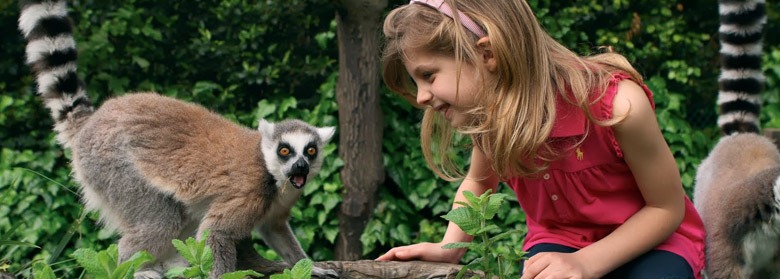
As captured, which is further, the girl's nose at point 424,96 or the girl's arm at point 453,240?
the girl's arm at point 453,240

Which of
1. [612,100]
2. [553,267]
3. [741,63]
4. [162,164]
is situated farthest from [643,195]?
[741,63]

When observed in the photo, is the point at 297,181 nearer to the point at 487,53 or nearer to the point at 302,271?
the point at 487,53

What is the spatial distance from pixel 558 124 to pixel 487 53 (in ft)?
1.01

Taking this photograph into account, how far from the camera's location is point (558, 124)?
8.04 ft

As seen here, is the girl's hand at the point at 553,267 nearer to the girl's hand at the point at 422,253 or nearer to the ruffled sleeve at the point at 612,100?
the ruffled sleeve at the point at 612,100

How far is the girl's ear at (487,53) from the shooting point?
Answer: 7.60 feet

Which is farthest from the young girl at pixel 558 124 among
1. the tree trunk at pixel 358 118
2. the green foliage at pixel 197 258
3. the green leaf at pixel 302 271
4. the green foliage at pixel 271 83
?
Answer: the green foliage at pixel 271 83

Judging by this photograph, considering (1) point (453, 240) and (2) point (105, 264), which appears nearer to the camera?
(2) point (105, 264)

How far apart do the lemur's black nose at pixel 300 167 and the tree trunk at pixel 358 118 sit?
164 centimetres

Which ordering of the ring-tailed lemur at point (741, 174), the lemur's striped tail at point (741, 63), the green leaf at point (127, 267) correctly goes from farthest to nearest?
the lemur's striped tail at point (741, 63) → the ring-tailed lemur at point (741, 174) → the green leaf at point (127, 267)

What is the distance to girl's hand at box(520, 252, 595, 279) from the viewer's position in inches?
88.0

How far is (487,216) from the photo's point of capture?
2.00m

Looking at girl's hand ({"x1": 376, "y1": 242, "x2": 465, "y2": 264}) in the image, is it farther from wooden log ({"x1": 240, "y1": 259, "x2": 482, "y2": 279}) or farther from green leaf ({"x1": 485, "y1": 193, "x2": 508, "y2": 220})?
green leaf ({"x1": 485, "y1": 193, "x2": 508, "y2": 220})

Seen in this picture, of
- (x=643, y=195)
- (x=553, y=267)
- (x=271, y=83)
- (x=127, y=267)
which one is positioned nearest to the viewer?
(x=127, y=267)
